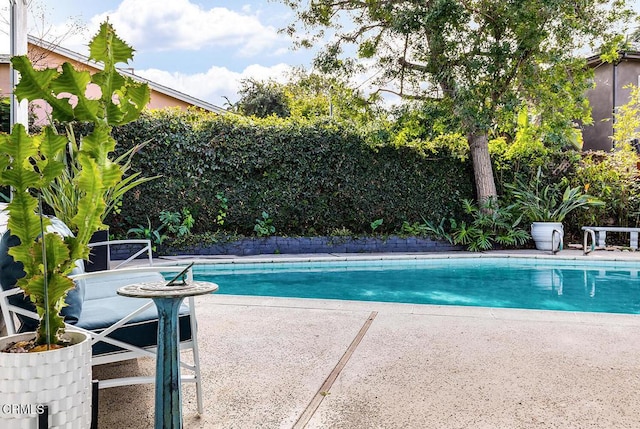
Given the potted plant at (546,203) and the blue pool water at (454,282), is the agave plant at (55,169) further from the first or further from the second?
the potted plant at (546,203)

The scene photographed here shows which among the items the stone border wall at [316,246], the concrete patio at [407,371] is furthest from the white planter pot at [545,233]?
the concrete patio at [407,371]

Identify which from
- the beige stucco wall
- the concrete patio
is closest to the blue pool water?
the concrete patio

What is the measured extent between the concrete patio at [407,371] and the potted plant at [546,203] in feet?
17.9

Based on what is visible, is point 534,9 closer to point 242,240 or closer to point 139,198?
point 242,240

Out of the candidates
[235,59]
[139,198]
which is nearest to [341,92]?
[139,198]

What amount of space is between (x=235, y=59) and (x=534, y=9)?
50.5 ft

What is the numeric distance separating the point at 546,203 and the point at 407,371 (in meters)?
7.98

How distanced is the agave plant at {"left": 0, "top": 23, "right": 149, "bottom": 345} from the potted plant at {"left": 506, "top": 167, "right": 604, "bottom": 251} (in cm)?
853

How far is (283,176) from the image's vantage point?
9062 mm

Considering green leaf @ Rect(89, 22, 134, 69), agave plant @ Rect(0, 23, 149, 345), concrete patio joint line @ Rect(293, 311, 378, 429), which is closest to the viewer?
agave plant @ Rect(0, 23, 149, 345)

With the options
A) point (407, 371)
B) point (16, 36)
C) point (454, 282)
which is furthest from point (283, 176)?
point (407, 371)

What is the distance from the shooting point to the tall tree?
802 centimetres

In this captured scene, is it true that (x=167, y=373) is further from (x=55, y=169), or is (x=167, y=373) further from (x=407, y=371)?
(x=407, y=371)

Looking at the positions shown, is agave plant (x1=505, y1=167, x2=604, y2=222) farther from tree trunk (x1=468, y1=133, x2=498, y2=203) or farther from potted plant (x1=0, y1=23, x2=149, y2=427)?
potted plant (x1=0, y1=23, x2=149, y2=427)
